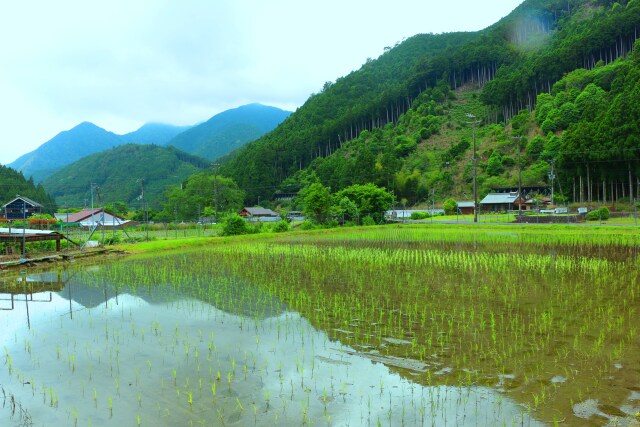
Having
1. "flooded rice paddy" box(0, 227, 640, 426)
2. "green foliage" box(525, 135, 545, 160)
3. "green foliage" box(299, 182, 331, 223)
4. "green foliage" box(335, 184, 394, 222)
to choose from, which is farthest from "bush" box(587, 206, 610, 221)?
"green foliage" box(525, 135, 545, 160)

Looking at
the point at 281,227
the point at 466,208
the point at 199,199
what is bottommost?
the point at 281,227

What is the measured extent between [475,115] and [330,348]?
324 feet

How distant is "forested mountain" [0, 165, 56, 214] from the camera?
66.2 metres

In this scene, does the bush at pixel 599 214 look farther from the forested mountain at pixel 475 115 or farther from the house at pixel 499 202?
the house at pixel 499 202

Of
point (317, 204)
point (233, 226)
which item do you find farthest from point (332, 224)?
point (233, 226)

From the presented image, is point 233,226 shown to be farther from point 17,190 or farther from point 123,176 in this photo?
point 123,176

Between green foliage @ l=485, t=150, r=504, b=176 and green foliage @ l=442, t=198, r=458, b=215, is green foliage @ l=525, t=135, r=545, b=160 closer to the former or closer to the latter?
green foliage @ l=485, t=150, r=504, b=176

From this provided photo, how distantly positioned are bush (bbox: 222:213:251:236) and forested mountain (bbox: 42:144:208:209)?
5815 cm

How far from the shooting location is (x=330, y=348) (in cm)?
720

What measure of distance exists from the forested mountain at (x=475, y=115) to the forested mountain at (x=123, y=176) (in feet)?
51.8

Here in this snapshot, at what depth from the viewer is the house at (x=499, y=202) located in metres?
60.6

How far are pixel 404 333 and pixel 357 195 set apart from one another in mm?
35702

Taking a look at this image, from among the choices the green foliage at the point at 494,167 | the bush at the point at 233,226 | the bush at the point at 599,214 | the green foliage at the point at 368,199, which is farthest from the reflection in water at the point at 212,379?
the green foliage at the point at 494,167

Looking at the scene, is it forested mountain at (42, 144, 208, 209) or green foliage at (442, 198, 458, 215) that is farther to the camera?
forested mountain at (42, 144, 208, 209)
